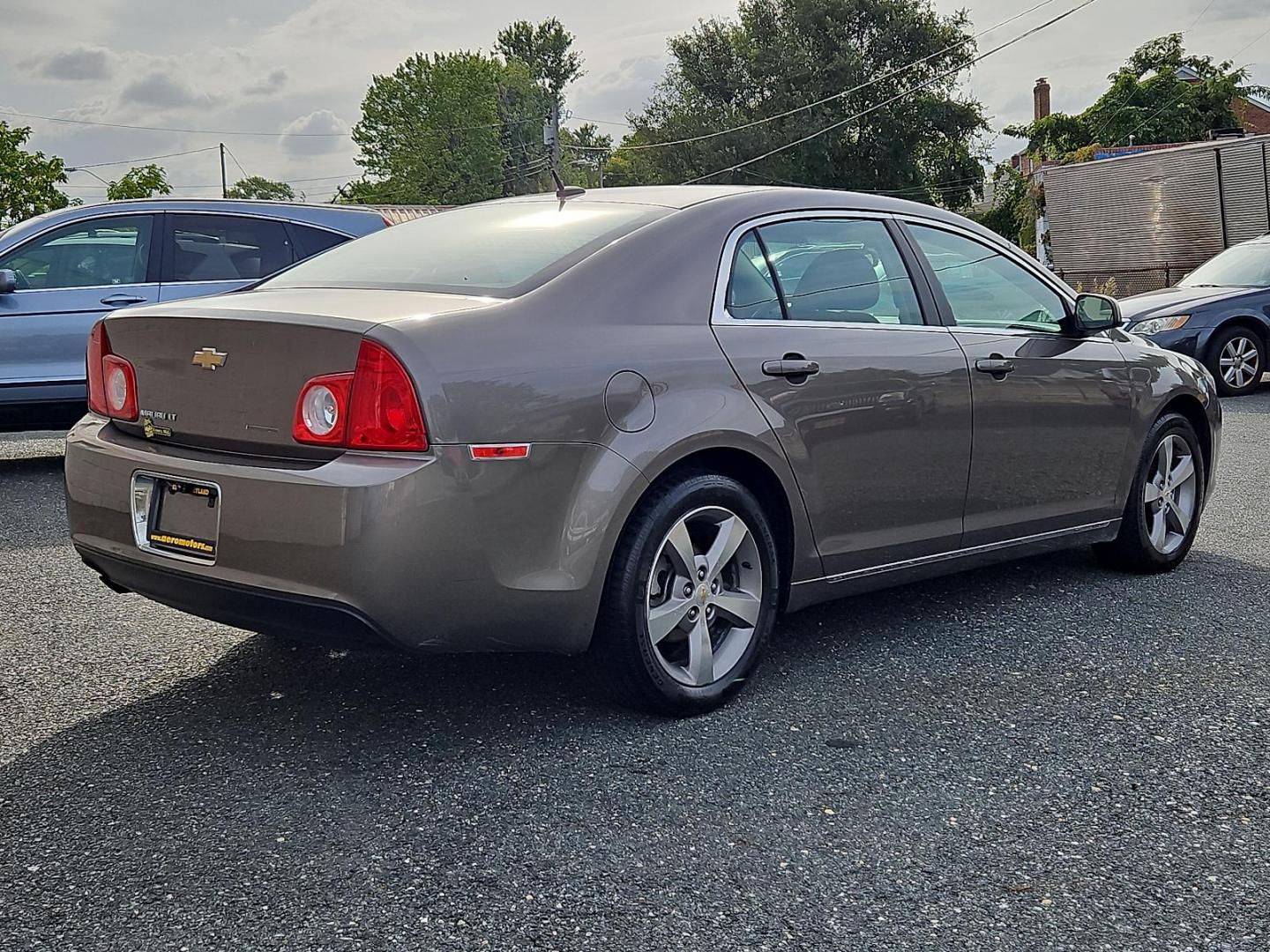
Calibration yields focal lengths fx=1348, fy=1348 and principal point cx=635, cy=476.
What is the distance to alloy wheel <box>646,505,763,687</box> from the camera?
12.1ft

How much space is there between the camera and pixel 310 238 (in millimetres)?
9375

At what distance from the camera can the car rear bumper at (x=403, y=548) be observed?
3186 mm

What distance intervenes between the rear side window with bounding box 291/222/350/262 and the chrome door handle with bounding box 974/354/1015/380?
577cm

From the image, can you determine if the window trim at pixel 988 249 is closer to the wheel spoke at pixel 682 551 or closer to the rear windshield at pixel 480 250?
the rear windshield at pixel 480 250

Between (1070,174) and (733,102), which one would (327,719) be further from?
(733,102)

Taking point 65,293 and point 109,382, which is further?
point 65,293

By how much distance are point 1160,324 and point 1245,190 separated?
Answer: 35.6ft

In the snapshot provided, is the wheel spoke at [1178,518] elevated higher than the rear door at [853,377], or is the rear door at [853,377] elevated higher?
the rear door at [853,377]

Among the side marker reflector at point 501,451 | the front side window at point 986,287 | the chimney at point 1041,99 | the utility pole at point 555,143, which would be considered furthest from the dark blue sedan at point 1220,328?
the chimney at point 1041,99

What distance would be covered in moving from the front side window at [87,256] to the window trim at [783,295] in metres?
5.95

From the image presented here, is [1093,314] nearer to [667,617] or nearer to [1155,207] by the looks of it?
[667,617]

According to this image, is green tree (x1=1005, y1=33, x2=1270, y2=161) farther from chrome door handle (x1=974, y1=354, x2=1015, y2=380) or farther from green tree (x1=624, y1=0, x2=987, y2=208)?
chrome door handle (x1=974, y1=354, x2=1015, y2=380)

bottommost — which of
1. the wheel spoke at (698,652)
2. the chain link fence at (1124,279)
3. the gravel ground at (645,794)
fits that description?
the gravel ground at (645,794)

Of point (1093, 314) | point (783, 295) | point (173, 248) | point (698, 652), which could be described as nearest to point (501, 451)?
point (698, 652)
